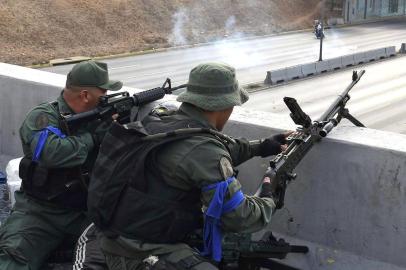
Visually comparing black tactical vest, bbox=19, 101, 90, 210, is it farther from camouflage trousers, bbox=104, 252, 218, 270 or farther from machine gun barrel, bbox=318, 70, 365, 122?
machine gun barrel, bbox=318, 70, 365, 122

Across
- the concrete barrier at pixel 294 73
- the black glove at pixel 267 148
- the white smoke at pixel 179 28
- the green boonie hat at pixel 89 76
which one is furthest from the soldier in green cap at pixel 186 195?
the white smoke at pixel 179 28

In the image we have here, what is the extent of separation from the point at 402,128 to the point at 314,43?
2156 centimetres

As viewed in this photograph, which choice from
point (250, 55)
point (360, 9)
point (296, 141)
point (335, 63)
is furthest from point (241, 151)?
point (360, 9)

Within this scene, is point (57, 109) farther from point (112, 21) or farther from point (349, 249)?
point (112, 21)

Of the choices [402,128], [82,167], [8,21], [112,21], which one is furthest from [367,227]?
[112,21]

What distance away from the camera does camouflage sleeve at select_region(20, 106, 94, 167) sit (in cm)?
363

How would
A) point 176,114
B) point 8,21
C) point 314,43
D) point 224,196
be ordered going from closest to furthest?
point 224,196
point 176,114
point 8,21
point 314,43

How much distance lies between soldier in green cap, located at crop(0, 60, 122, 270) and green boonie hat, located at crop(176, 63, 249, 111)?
3.52 ft

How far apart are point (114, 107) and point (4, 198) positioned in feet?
5.28

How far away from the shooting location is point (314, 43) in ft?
132

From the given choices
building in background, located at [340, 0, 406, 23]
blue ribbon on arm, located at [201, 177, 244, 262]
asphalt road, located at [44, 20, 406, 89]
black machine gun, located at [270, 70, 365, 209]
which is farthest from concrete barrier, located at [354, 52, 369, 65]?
blue ribbon on arm, located at [201, 177, 244, 262]

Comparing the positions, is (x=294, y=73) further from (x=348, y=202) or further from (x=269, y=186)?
(x=269, y=186)

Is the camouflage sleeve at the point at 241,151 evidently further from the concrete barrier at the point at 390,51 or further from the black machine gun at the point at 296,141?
the concrete barrier at the point at 390,51

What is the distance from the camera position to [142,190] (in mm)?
2832
